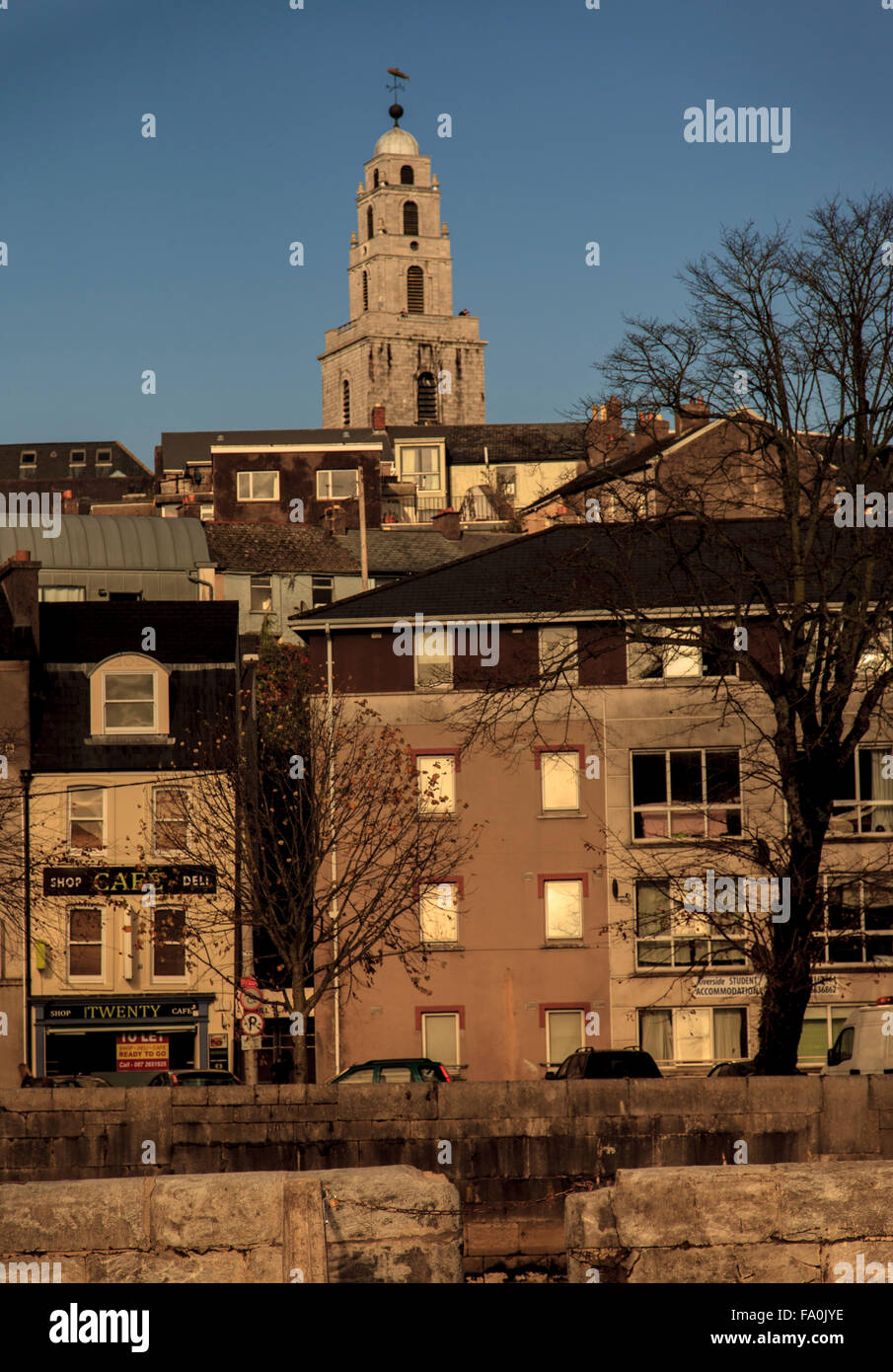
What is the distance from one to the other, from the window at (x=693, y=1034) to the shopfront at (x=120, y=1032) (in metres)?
10.3

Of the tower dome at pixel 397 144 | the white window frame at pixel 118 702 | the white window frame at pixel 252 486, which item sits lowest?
the white window frame at pixel 118 702

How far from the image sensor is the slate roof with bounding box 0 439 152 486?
136375 mm

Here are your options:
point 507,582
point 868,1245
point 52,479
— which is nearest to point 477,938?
point 507,582

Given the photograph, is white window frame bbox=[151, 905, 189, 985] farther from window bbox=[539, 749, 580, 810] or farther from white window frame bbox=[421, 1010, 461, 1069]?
window bbox=[539, 749, 580, 810]

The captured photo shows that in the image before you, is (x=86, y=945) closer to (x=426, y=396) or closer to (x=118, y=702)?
(x=118, y=702)

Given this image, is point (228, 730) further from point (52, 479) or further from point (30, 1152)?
point (52, 479)

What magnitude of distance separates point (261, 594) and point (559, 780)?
2766cm

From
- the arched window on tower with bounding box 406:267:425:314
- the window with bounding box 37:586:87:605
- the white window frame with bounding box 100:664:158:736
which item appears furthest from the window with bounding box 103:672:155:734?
the arched window on tower with bounding box 406:267:425:314

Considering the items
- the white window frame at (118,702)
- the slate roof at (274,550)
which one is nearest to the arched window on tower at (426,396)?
the slate roof at (274,550)

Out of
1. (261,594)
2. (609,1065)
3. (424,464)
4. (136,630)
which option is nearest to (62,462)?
(424,464)

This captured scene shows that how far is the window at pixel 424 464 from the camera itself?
116 meters

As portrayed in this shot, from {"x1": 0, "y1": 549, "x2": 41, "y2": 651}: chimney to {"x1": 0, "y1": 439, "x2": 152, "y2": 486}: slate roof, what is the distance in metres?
90.1

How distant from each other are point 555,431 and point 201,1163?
102 meters
